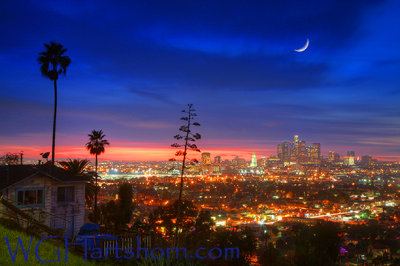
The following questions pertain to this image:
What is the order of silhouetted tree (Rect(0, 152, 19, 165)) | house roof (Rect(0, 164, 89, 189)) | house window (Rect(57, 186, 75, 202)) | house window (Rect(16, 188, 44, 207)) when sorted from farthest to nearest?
silhouetted tree (Rect(0, 152, 19, 165)), house window (Rect(57, 186, 75, 202)), house window (Rect(16, 188, 44, 207)), house roof (Rect(0, 164, 89, 189))

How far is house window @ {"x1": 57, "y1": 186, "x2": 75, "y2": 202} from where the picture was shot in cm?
1969

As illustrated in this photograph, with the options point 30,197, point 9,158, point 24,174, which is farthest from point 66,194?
point 9,158

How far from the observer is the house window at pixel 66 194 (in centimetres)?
1969

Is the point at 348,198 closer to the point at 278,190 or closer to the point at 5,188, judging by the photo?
the point at 278,190

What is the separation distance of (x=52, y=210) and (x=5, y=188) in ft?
10.0

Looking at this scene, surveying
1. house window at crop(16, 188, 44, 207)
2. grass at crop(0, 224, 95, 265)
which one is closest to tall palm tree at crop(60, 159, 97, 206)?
house window at crop(16, 188, 44, 207)

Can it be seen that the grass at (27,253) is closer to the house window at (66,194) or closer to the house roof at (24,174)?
the house roof at (24,174)

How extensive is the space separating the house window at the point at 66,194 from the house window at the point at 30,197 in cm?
126

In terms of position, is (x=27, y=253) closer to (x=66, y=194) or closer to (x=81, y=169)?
(x=66, y=194)

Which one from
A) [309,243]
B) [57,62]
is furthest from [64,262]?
[57,62]

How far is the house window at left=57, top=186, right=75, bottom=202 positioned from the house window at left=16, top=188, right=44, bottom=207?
49.5 inches

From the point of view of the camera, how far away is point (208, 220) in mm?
22688

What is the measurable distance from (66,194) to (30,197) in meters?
2.28

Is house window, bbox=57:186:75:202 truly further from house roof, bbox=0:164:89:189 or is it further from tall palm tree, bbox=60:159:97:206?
tall palm tree, bbox=60:159:97:206
